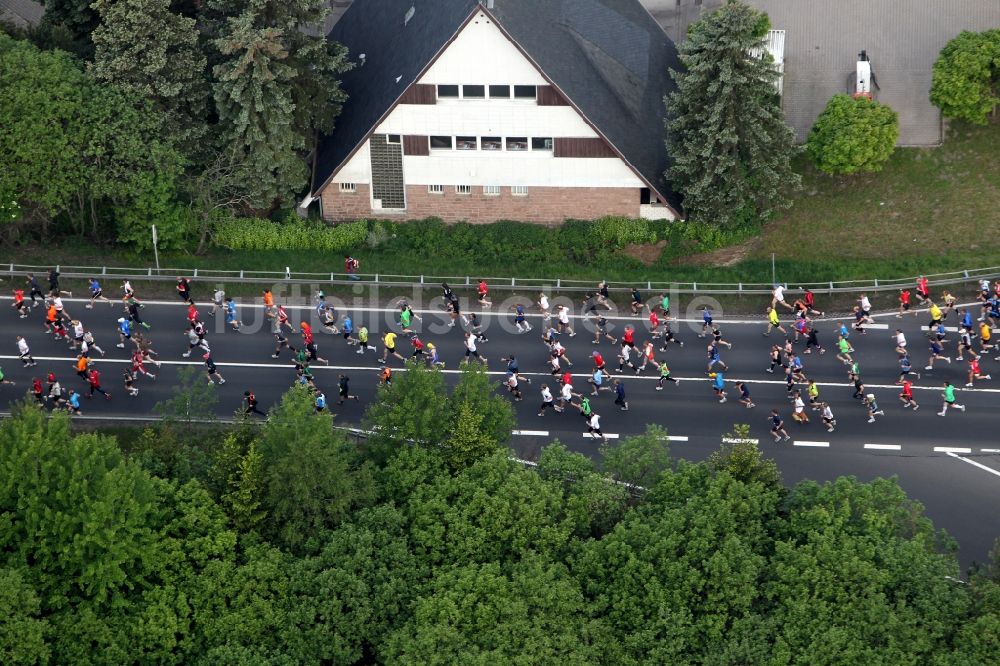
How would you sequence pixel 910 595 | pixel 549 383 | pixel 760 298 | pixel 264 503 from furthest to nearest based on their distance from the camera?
pixel 760 298, pixel 549 383, pixel 264 503, pixel 910 595

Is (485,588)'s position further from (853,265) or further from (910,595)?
(853,265)

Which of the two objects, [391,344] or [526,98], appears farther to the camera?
[526,98]

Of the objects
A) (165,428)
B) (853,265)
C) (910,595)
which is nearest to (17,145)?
(165,428)

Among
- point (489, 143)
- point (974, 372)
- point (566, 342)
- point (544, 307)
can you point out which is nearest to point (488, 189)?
point (489, 143)

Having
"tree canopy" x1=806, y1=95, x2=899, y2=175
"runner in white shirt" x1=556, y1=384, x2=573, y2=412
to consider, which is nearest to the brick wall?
"tree canopy" x1=806, y1=95, x2=899, y2=175

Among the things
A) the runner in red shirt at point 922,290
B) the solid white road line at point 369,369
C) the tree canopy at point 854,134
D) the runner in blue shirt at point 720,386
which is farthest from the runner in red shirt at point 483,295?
the runner in red shirt at point 922,290

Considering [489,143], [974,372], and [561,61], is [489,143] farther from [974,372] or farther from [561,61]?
[974,372]

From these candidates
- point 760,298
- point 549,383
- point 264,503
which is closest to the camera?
point 264,503
